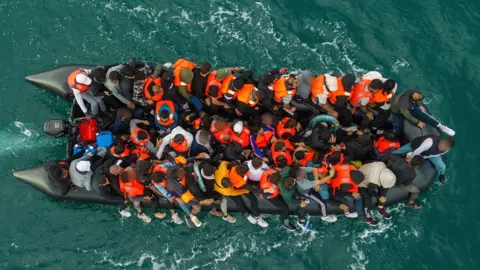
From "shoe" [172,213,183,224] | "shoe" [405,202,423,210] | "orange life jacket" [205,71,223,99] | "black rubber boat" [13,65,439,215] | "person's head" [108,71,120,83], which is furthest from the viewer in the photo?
"shoe" [172,213,183,224]

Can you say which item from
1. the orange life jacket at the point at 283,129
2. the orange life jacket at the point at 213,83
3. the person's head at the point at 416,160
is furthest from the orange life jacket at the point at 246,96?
the person's head at the point at 416,160

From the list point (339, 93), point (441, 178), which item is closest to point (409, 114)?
point (339, 93)

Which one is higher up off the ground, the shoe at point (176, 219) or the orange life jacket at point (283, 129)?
the orange life jacket at point (283, 129)

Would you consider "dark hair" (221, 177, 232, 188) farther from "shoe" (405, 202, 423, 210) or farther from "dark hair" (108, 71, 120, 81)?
"shoe" (405, 202, 423, 210)

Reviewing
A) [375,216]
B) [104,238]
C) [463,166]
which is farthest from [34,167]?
[463,166]

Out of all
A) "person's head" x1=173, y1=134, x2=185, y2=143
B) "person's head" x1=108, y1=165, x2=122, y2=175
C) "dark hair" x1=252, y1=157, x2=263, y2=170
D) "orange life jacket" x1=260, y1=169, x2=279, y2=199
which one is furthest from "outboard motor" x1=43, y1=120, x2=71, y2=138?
"orange life jacket" x1=260, y1=169, x2=279, y2=199

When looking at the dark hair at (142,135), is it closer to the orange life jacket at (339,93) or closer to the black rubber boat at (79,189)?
the black rubber boat at (79,189)

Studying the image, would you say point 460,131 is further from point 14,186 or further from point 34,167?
point 14,186
